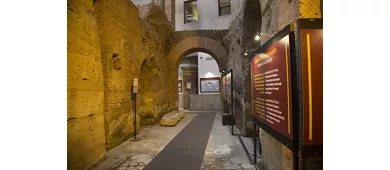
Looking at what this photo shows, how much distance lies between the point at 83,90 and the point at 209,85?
12.2m

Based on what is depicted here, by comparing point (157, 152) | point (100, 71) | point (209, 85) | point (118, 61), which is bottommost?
point (157, 152)

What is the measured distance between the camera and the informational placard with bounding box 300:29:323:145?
140 centimetres

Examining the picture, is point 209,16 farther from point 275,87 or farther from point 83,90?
point 275,87

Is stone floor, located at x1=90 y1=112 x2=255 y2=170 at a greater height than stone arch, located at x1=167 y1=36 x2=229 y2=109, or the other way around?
stone arch, located at x1=167 y1=36 x2=229 y2=109

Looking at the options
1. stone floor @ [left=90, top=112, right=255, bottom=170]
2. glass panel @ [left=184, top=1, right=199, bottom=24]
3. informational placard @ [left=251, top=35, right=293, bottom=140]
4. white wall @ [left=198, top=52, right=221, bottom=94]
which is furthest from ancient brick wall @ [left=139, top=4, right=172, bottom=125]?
glass panel @ [left=184, top=1, right=199, bottom=24]

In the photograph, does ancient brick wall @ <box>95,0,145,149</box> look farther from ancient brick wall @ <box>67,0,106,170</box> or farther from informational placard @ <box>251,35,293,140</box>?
informational placard @ <box>251,35,293,140</box>

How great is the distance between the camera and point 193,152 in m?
4.44

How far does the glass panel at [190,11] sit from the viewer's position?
1745 centimetres

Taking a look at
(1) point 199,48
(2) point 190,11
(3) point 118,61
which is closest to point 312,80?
(3) point 118,61

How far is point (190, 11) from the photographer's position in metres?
18.1

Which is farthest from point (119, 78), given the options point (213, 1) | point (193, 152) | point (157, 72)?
point (213, 1)

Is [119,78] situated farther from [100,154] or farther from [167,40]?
[167,40]

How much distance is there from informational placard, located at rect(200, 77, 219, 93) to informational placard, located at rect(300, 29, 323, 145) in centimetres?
1349

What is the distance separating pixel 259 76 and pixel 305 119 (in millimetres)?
1203
